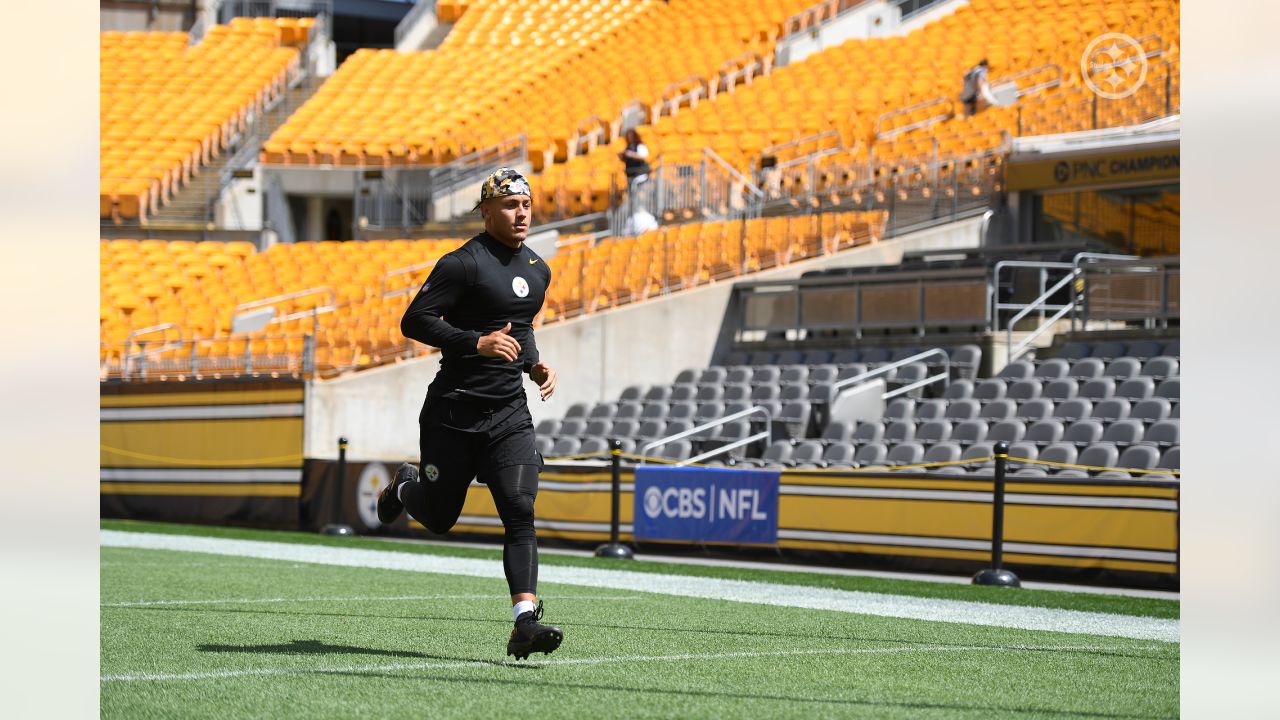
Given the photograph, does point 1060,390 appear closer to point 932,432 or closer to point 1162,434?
point 932,432

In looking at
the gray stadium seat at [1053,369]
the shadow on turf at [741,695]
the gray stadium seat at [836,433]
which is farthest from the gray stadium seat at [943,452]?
the shadow on turf at [741,695]

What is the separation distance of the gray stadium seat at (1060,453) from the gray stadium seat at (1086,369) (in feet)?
7.77

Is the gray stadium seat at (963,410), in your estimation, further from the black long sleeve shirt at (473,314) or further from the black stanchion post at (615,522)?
the black long sleeve shirt at (473,314)

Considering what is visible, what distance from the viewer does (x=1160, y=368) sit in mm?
18969

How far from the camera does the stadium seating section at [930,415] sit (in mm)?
17250

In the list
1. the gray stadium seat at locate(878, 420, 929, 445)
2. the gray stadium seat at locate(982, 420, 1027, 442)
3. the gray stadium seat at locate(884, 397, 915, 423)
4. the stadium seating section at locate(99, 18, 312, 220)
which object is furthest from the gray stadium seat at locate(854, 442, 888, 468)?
the stadium seating section at locate(99, 18, 312, 220)

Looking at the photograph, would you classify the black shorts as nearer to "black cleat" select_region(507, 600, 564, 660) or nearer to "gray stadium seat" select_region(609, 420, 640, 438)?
"black cleat" select_region(507, 600, 564, 660)

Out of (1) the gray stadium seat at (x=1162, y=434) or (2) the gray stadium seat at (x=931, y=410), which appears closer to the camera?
(1) the gray stadium seat at (x=1162, y=434)

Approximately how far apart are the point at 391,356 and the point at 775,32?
68.3 feet

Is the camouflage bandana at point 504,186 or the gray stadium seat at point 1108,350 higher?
the camouflage bandana at point 504,186

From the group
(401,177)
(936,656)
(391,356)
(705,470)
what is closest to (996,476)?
(705,470)

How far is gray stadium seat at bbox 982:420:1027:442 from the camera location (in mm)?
18328

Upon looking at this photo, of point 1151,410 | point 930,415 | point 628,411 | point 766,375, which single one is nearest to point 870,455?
point 930,415
